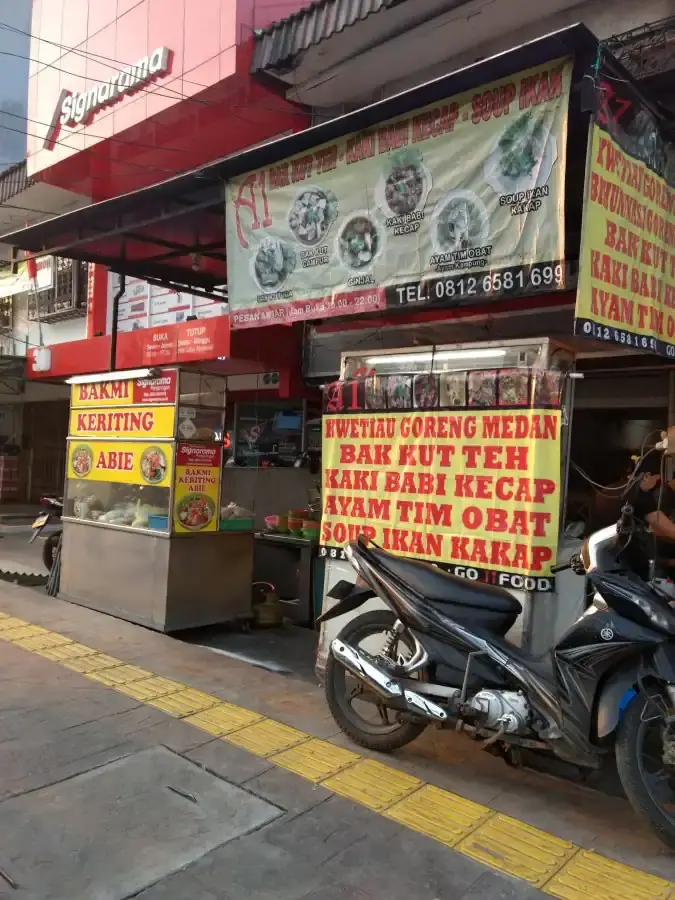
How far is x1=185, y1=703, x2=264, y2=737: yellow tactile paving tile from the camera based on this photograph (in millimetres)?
4250

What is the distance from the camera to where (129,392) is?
23.2ft

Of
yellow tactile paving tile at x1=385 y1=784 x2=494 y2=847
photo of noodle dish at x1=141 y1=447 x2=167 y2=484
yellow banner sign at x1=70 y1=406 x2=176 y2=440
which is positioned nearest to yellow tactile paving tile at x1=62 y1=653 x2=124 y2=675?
photo of noodle dish at x1=141 y1=447 x2=167 y2=484

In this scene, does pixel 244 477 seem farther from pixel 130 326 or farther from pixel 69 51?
pixel 69 51

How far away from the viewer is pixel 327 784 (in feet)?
11.8

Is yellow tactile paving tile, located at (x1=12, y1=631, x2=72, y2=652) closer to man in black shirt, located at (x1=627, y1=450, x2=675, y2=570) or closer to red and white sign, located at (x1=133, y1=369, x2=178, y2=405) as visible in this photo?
red and white sign, located at (x1=133, y1=369, x2=178, y2=405)

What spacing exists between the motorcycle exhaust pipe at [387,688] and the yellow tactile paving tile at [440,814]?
1.27 ft

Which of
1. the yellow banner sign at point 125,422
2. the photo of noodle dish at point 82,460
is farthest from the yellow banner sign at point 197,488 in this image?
the photo of noodle dish at point 82,460

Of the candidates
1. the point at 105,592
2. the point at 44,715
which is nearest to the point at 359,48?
the point at 105,592

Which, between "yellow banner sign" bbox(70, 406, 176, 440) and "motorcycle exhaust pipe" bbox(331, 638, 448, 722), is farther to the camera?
"yellow banner sign" bbox(70, 406, 176, 440)

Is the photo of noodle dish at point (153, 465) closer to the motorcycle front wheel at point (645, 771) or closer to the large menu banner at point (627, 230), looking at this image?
the large menu banner at point (627, 230)

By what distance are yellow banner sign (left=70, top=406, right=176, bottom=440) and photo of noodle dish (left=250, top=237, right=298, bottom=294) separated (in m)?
1.82

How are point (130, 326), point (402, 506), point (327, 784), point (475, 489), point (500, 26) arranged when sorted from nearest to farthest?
point (327, 784) < point (475, 489) < point (402, 506) < point (500, 26) < point (130, 326)

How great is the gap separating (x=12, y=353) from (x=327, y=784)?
15.4 meters

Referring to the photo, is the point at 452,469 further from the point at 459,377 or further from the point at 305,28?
the point at 305,28
